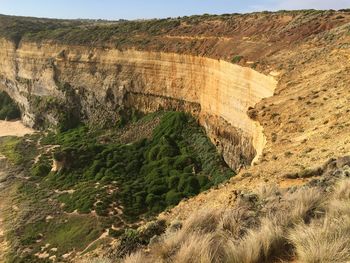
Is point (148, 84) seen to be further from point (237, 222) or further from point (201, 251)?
point (201, 251)

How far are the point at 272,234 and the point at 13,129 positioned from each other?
201ft

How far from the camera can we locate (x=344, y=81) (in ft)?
64.5

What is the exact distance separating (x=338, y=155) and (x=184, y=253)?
8.07 meters

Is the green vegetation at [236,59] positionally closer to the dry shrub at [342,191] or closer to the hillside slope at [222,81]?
the hillside slope at [222,81]

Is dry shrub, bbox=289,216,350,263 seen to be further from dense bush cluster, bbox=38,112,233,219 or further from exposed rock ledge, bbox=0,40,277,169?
dense bush cluster, bbox=38,112,233,219

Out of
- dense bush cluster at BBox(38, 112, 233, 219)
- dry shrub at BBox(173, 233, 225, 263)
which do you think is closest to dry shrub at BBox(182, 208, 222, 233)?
dry shrub at BBox(173, 233, 225, 263)

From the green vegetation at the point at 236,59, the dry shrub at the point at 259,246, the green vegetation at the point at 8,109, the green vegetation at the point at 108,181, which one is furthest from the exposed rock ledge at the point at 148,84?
the dry shrub at the point at 259,246

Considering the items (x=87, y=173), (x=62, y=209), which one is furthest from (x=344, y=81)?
(x=87, y=173)

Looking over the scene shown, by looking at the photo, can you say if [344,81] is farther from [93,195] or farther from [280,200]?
[93,195]

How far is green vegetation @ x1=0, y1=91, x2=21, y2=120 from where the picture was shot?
68.1m

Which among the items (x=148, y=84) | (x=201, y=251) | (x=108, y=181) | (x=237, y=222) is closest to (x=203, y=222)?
(x=237, y=222)

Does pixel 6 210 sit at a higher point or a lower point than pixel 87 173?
lower

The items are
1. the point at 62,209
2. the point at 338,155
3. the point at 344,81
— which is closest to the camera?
the point at 338,155

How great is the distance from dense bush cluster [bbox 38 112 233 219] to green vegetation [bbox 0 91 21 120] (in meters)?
27.1
